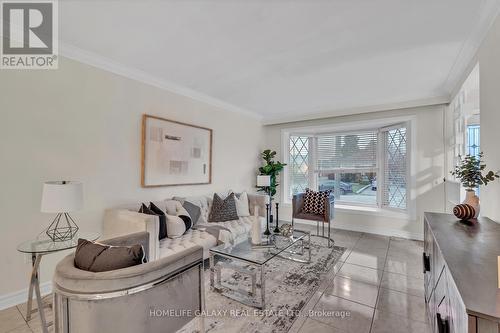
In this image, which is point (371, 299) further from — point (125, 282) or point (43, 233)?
point (43, 233)

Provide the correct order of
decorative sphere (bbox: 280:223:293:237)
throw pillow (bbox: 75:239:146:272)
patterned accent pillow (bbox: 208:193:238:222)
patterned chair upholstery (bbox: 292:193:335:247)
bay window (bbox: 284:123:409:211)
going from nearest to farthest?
throw pillow (bbox: 75:239:146:272), decorative sphere (bbox: 280:223:293:237), patterned accent pillow (bbox: 208:193:238:222), patterned chair upholstery (bbox: 292:193:335:247), bay window (bbox: 284:123:409:211)

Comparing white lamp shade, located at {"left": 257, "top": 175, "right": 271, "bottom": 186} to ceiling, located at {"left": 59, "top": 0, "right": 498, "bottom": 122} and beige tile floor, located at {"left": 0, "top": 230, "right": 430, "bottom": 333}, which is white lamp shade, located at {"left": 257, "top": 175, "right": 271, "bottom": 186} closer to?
ceiling, located at {"left": 59, "top": 0, "right": 498, "bottom": 122}

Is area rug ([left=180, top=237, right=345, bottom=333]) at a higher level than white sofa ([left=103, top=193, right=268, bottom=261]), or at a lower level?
lower

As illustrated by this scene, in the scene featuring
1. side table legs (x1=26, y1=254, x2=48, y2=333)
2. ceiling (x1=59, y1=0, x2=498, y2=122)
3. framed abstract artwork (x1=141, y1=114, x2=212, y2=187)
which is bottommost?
side table legs (x1=26, y1=254, x2=48, y2=333)

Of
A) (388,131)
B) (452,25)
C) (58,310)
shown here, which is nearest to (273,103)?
(388,131)

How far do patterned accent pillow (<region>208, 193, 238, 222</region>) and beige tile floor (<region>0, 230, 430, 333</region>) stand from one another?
167 cm

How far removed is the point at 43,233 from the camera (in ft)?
7.38

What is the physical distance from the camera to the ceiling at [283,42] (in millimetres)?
1826

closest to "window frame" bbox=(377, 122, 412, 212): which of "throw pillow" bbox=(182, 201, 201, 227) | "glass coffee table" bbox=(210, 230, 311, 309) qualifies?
"glass coffee table" bbox=(210, 230, 311, 309)

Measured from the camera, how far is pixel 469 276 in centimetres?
87

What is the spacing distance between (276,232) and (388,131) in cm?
319

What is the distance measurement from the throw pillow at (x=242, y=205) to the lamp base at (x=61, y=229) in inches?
87.5

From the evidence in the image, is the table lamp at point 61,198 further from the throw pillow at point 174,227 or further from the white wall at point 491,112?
the white wall at point 491,112

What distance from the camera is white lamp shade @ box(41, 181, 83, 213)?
178 centimetres
